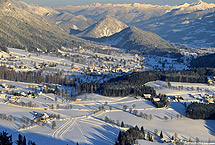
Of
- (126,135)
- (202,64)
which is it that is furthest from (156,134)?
(202,64)

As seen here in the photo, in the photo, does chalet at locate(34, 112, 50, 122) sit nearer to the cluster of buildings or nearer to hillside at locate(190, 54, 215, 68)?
the cluster of buildings

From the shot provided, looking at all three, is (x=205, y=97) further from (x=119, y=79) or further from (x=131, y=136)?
(x=131, y=136)

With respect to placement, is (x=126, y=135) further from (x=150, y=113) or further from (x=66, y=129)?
(x=150, y=113)

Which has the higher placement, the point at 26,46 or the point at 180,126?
the point at 26,46

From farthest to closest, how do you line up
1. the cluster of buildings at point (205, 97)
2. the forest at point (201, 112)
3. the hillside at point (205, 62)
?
the hillside at point (205, 62)
the cluster of buildings at point (205, 97)
the forest at point (201, 112)

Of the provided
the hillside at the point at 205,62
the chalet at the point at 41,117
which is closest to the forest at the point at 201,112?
the chalet at the point at 41,117

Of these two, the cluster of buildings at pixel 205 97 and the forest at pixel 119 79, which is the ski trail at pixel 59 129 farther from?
the cluster of buildings at pixel 205 97

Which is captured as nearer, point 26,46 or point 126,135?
point 126,135

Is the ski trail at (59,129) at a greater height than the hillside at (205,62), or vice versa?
the hillside at (205,62)

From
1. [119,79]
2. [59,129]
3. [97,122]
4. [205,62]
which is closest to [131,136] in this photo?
[97,122]

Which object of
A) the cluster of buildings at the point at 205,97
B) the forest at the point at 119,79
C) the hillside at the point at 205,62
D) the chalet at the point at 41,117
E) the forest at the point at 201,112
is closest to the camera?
the chalet at the point at 41,117

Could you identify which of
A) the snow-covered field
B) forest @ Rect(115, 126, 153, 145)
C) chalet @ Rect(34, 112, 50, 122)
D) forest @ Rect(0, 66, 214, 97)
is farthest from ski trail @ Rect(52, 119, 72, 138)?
forest @ Rect(0, 66, 214, 97)
